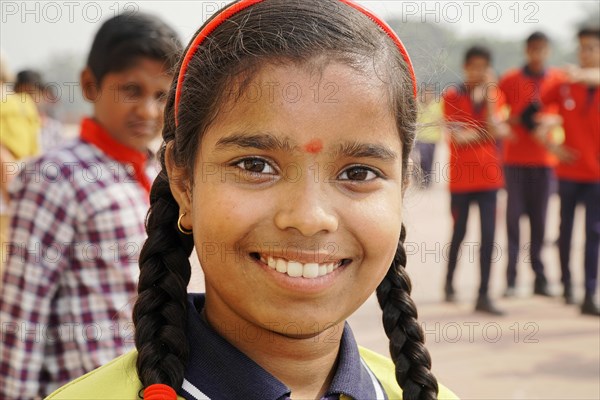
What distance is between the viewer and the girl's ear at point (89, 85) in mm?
2918

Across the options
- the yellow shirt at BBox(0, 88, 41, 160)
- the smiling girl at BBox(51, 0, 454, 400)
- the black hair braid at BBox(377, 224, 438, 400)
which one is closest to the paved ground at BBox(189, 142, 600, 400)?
the black hair braid at BBox(377, 224, 438, 400)

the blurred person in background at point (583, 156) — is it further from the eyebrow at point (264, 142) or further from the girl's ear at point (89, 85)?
the eyebrow at point (264, 142)

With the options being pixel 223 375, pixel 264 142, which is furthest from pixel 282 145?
pixel 223 375

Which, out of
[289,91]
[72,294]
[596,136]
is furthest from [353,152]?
[596,136]

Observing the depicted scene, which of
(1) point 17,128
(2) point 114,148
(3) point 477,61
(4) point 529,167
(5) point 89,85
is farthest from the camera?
(4) point 529,167

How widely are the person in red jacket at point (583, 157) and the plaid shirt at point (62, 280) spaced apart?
13.6 feet

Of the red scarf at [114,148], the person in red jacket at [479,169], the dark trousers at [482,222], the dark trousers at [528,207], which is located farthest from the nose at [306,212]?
the dark trousers at [528,207]

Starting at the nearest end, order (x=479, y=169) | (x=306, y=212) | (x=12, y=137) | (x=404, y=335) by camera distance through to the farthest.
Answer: (x=306, y=212), (x=404, y=335), (x=12, y=137), (x=479, y=169)

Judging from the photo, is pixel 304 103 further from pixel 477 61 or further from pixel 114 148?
pixel 477 61

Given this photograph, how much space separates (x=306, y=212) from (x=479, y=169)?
482 centimetres

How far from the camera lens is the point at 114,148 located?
2719 mm

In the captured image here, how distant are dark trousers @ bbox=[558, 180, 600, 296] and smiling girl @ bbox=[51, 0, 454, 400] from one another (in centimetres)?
456

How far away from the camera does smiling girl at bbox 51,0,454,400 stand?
4.56ft

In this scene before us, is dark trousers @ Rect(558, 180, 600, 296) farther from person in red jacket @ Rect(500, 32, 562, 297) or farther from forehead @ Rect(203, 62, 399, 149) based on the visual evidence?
forehead @ Rect(203, 62, 399, 149)
